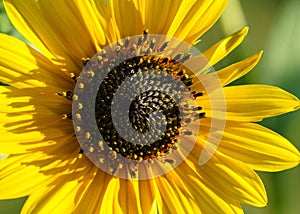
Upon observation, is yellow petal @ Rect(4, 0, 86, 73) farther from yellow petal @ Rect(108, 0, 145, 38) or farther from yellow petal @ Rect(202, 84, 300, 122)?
yellow petal @ Rect(202, 84, 300, 122)

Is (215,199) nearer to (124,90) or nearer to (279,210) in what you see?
(124,90)

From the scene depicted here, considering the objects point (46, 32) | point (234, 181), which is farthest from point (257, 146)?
point (46, 32)

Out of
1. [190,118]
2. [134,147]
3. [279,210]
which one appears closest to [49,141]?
[134,147]

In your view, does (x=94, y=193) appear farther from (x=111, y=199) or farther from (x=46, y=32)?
(x=46, y=32)

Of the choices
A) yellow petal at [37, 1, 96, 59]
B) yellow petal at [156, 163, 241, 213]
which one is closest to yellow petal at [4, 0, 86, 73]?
yellow petal at [37, 1, 96, 59]

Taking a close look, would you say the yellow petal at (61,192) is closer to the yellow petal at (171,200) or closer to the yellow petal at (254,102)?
the yellow petal at (171,200)

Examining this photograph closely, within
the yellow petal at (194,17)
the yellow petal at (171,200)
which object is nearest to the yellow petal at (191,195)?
the yellow petal at (171,200)
